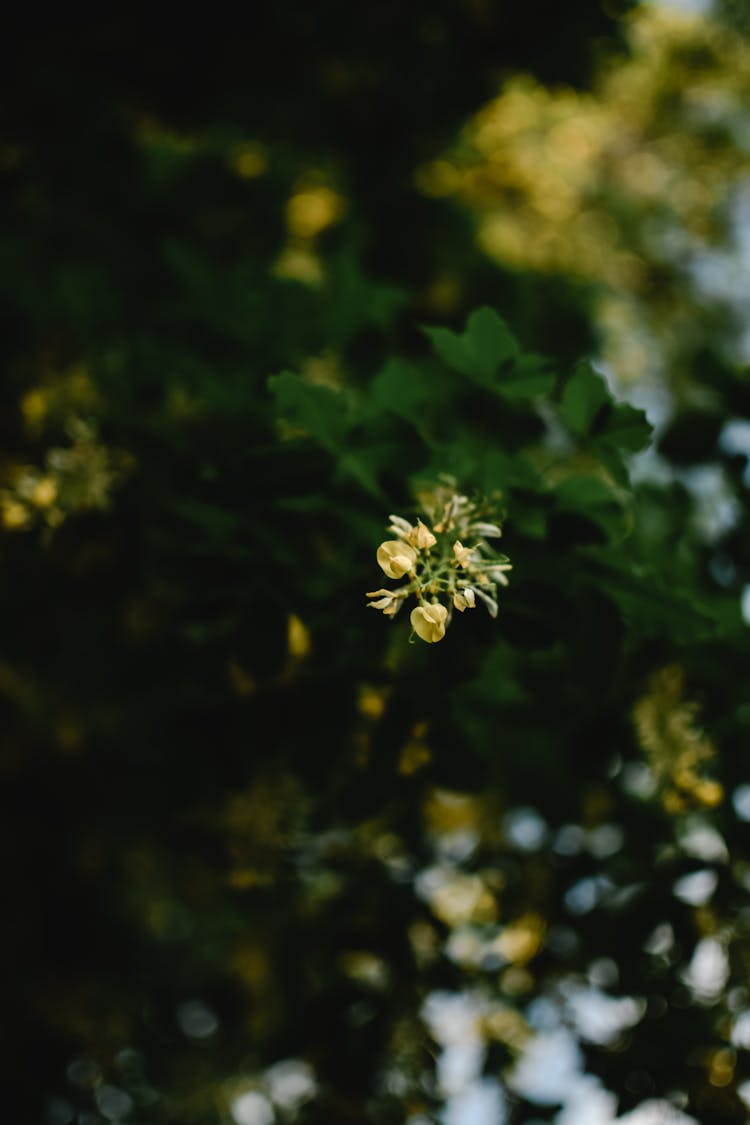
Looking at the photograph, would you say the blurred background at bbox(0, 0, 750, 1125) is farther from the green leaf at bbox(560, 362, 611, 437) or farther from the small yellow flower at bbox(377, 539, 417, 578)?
the small yellow flower at bbox(377, 539, 417, 578)

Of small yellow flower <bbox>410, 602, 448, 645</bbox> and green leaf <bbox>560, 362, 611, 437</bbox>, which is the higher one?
→ green leaf <bbox>560, 362, 611, 437</bbox>

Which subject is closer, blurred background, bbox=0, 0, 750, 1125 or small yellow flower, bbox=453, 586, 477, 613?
small yellow flower, bbox=453, 586, 477, 613

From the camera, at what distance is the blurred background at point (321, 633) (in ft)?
5.56

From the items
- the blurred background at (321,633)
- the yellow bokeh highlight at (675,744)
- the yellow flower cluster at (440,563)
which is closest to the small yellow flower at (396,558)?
the yellow flower cluster at (440,563)

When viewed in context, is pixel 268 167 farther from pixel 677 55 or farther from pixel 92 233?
pixel 677 55

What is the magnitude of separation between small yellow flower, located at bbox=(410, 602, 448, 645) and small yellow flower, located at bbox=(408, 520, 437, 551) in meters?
0.11

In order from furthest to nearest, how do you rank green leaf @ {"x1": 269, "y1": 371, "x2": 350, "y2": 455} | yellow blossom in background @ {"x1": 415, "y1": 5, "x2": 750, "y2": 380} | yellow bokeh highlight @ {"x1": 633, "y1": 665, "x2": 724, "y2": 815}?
1. yellow blossom in background @ {"x1": 415, "y1": 5, "x2": 750, "y2": 380}
2. yellow bokeh highlight @ {"x1": 633, "y1": 665, "x2": 724, "y2": 815}
3. green leaf @ {"x1": 269, "y1": 371, "x2": 350, "y2": 455}

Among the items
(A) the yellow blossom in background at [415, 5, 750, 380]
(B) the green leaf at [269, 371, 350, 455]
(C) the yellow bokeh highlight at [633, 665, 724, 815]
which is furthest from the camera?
(A) the yellow blossom in background at [415, 5, 750, 380]

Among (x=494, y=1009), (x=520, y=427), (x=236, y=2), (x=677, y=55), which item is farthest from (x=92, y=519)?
(x=677, y=55)

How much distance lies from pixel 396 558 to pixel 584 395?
1.98 feet

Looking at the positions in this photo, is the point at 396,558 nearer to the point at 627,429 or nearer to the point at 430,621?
the point at 430,621

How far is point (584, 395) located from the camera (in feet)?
5.13

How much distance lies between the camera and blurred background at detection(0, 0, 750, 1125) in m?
1.70

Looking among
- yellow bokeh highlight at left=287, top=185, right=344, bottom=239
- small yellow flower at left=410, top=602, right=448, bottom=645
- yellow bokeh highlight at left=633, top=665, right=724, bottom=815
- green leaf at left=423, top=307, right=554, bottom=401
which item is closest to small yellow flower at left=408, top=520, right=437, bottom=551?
small yellow flower at left=410, top=602, right=448, bottom=645
